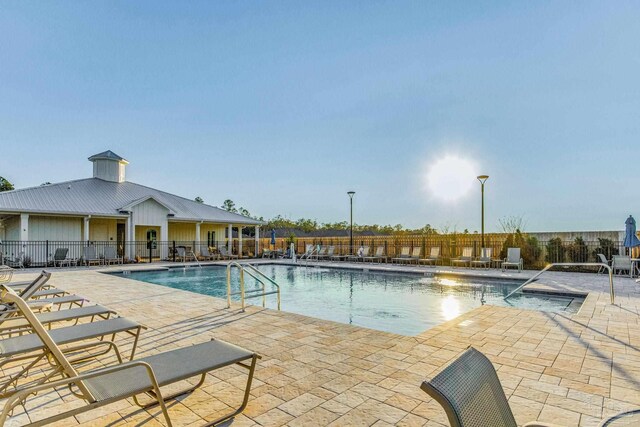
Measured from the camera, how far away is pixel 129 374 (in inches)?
94.3

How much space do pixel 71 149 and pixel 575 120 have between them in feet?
91.7

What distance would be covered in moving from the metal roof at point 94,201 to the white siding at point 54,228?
971 mm

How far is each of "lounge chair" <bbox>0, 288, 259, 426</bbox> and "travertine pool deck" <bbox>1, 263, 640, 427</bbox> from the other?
1.28 ft

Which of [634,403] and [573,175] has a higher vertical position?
[573,175]

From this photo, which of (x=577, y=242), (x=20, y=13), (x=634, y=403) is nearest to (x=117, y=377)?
(x=634, y=403)

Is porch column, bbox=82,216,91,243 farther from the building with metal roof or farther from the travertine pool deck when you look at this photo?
the travertine pool deck

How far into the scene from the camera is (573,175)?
1602 centimetres

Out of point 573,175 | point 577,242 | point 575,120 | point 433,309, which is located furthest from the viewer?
point 573,175

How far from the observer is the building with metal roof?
56.8ft

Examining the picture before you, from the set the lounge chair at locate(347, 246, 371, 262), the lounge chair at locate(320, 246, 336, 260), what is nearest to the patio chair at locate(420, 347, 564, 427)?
the lounge chair at locate(347, 246, 371, 262)

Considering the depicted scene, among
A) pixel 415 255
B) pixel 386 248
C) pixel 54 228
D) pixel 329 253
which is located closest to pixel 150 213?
pixel 54 228

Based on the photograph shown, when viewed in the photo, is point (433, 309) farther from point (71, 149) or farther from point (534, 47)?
point (71, 149)

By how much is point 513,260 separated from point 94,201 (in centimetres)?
2163

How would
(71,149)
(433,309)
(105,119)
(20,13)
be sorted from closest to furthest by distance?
(433,309)
(20,13)
(105,119)
(71,149)
